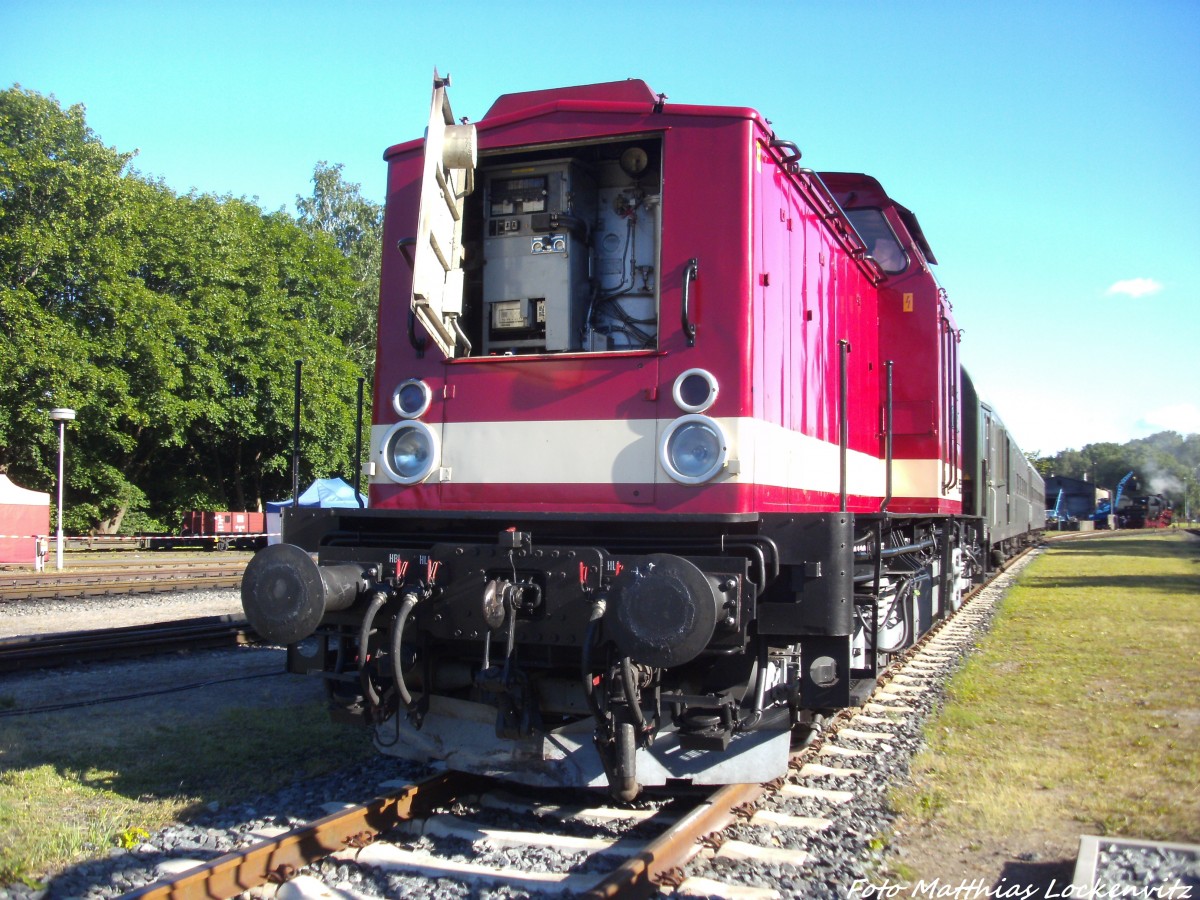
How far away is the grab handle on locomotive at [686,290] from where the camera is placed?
15.6ft

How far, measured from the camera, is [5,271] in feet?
92.0

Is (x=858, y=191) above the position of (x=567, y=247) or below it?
above

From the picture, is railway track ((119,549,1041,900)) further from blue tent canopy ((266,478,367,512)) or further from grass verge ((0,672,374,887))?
blue tent canopy ((266,478,367,512))

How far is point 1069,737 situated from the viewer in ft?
20.5

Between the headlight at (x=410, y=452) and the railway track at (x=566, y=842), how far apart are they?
1.53m

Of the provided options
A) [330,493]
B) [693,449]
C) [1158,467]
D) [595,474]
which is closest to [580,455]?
[595,474]

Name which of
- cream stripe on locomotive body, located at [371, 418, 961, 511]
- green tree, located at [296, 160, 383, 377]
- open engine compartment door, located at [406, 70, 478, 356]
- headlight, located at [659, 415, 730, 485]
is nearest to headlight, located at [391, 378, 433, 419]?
cream stripe on locomotive body, located at [371, 418, 961, 511]

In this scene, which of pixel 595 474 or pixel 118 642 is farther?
pixel 118 642

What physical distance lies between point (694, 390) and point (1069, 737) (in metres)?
3.59

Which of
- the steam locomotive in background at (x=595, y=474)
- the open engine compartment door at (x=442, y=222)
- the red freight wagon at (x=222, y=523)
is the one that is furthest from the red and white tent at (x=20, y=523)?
the open engine compartment door at (x=442, y=222)

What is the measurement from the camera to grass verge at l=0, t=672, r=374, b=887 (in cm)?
430

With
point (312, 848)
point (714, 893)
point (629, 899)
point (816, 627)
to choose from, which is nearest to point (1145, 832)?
point (816, 627)

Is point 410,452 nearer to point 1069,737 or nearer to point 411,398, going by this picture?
point 411,398

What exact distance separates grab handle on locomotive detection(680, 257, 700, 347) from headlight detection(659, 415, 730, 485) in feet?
1.30
